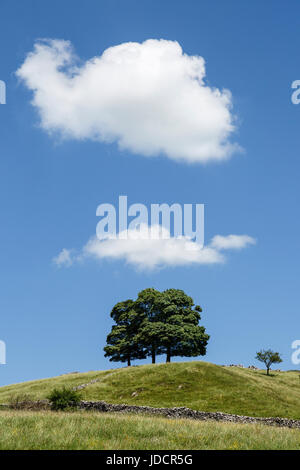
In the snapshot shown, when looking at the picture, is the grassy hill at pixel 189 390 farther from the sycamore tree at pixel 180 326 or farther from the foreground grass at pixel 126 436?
the foreground grass at pixel 126 436

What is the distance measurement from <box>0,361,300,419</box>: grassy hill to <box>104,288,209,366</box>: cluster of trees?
11276 millimetres

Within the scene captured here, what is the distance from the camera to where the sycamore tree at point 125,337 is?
8231cm

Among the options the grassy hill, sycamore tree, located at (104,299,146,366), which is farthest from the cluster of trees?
the grassy hill

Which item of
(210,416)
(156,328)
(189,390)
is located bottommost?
(210,416)

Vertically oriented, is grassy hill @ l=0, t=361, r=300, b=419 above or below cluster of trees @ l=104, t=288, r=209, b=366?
below

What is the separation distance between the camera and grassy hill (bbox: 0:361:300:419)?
47.6 m

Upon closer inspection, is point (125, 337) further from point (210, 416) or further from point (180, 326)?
point (210, 416)

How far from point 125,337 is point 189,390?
33.0 meters

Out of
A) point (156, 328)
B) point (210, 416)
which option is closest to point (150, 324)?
point (156, 328)

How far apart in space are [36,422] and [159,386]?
37704mm

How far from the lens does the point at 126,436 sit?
17.0 m

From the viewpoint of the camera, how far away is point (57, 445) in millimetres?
15148

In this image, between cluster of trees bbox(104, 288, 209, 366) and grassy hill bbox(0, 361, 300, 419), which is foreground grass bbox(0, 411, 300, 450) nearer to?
grassy hill bbox(0, 361, 300, 419)
